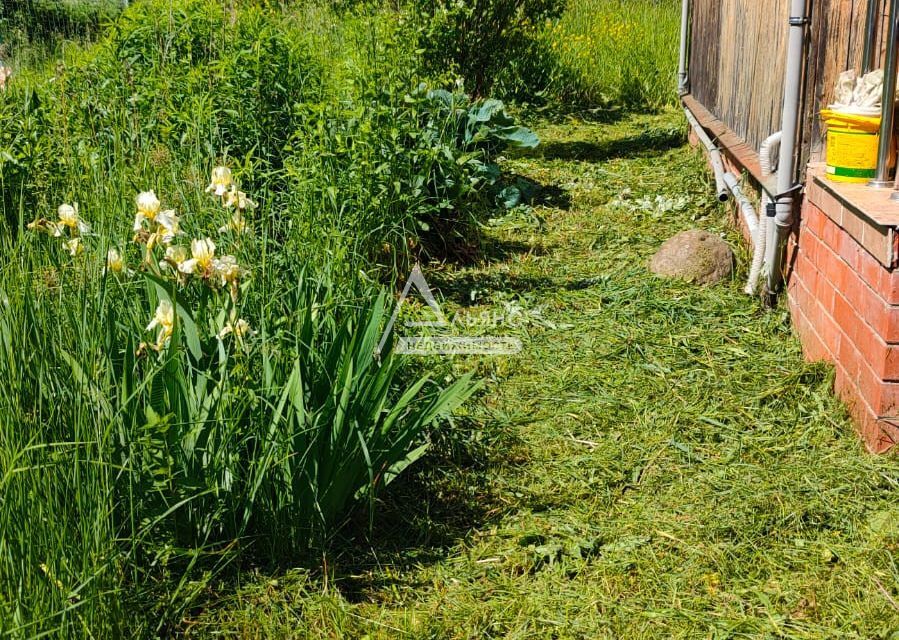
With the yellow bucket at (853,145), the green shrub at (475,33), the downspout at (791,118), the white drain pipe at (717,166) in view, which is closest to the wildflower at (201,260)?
the yellow bucket at (853,145)

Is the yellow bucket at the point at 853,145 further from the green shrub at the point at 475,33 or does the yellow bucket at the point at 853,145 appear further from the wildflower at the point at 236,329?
the green shrub at the point at 475,33

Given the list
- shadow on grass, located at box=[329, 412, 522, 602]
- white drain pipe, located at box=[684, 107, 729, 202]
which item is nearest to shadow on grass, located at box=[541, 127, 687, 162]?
white drain pipe, located at box=[684, 107, 729, 202]

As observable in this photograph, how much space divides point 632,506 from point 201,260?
1556 mm

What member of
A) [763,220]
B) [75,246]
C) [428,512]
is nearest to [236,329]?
[75,246]

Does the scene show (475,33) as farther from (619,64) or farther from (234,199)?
(234,199)

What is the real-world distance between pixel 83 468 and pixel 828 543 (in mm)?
2065

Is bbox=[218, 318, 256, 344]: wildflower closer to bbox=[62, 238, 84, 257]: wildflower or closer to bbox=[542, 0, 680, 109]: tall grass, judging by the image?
bbox=[62, 238, 84, 257]: wildflower

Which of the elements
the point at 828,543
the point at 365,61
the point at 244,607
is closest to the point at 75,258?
the point at 244,607

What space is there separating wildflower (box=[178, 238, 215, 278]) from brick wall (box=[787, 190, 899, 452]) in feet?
6.73

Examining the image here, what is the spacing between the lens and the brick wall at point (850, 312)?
3.14 meters

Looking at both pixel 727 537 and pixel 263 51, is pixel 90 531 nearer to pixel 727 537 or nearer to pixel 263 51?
pixel 727 537

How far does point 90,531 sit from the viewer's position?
2.21 meters

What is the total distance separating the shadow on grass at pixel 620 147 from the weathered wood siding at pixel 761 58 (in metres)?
0.50

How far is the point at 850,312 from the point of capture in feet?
11.3
